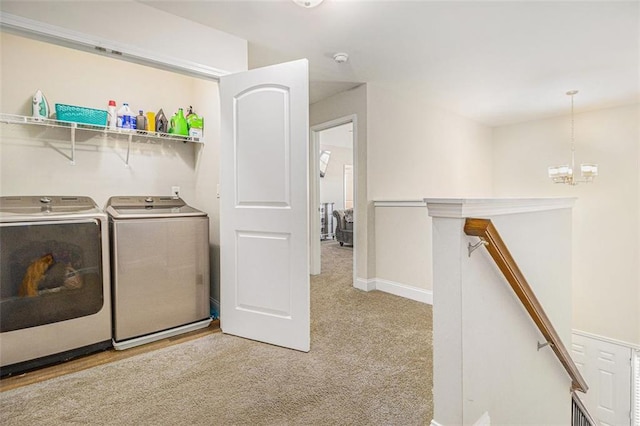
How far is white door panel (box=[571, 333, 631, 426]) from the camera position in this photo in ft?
14.8

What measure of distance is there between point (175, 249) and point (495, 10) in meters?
2.90

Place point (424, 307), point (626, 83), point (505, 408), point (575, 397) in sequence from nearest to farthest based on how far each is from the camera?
point (505, 408) → point (575, 397) → point (424, 307) → point (626, 83)

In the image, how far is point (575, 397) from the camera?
257 centimetres

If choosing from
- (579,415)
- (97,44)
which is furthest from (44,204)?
(579,415)

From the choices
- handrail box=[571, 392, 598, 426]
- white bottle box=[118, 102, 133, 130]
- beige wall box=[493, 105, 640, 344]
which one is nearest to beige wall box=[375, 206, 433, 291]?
handrail box=[571, 392, 598, 426]

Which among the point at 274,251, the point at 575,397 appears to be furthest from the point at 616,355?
the point at 274,251

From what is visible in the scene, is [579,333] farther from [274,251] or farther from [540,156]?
[274,251]

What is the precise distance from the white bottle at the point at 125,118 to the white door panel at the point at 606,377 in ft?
20.4

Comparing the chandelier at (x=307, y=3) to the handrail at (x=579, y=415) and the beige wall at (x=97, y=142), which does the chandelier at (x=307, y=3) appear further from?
the handrail at (x=579, y=415)

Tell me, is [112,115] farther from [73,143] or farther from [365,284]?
[365,284]

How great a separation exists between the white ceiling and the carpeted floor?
232cm

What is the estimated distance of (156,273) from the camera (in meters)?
2.27

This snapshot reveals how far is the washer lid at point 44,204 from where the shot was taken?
2100 mm

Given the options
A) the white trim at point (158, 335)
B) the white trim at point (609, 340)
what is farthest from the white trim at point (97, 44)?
the white trim at point (609, 340)
